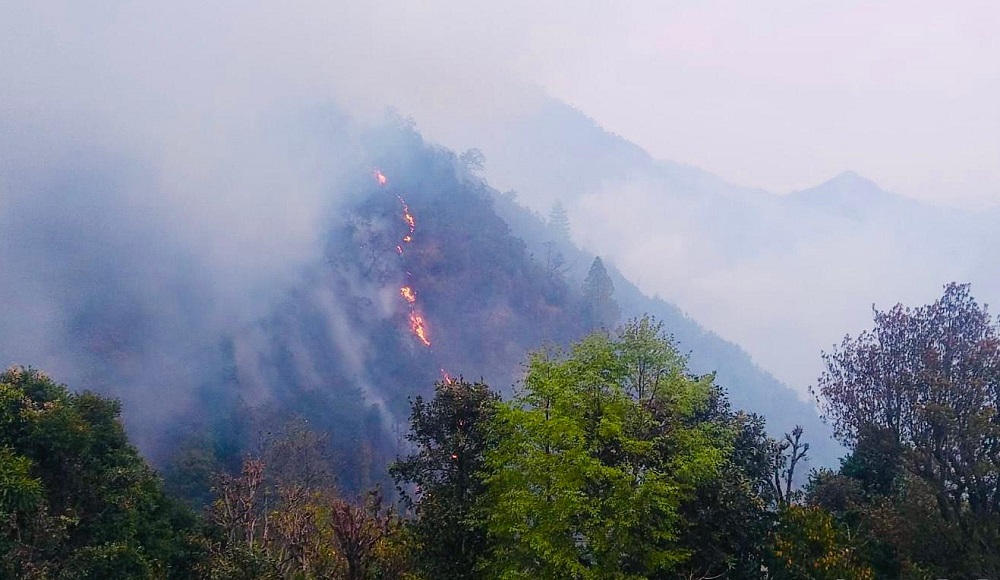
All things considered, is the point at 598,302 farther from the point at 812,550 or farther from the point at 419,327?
the point at 812,550

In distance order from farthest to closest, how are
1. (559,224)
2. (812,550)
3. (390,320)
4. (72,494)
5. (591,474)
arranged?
(559,224) → (390,320) → (72,494) → (812,550) → (591,474)

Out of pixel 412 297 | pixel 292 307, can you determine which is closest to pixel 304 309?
pixel 292 307

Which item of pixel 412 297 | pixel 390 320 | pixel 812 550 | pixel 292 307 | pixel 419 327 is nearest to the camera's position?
pixel 812 550

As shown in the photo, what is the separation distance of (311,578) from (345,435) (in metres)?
74.3

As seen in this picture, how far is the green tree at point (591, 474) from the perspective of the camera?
1902 centimetres

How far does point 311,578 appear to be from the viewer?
1944 centimetres

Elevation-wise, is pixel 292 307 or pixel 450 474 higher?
pixel 292 307

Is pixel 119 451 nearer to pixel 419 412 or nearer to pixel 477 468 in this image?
pixel 419 412

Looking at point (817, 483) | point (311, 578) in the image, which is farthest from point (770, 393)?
point (311, 578)

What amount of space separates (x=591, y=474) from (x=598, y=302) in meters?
109

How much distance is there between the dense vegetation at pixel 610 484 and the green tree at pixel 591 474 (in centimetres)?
7

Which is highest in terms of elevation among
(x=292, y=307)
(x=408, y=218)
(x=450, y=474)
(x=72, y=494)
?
(x=408, y=218)

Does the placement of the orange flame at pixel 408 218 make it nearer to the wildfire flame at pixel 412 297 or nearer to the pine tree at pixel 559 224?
the wildfire flame at pixel 412 297

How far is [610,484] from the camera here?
19953 millimetres
